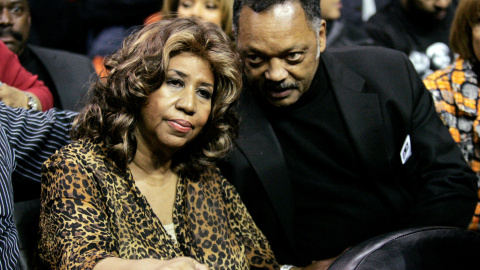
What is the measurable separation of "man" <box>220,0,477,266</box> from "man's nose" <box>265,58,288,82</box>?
0.06 metres

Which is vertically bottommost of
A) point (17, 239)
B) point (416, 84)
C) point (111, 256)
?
point (17, 239)

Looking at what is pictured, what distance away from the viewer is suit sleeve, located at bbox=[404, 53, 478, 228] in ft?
7.31

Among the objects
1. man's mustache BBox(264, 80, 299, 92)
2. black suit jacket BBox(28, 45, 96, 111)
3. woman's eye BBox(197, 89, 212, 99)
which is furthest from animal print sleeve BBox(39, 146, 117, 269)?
black suit jacket BBox(28, 45, 96, 111)

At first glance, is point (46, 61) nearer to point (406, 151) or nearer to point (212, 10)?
point (212, 10)

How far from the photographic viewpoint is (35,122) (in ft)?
6.48

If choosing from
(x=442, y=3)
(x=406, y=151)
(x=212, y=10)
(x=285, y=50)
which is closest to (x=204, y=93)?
(x=285, y=50)

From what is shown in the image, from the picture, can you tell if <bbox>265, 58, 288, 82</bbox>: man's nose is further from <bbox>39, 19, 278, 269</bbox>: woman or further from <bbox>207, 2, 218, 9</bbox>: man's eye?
<bbox>207, 2, 218, 9</bbox>: man's eye

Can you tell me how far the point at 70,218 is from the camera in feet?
5.14

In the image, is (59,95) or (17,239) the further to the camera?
(59,95)

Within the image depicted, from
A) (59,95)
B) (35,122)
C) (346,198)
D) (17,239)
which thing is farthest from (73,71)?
(346,198)

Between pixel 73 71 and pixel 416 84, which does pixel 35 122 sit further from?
pixel 416 84

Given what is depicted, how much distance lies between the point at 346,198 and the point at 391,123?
0.34 meters

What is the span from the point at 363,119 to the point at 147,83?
3.02ft

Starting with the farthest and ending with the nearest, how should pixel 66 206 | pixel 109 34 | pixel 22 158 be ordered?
pixel 109 34 → pixel 22 158 → pixel 66 206
